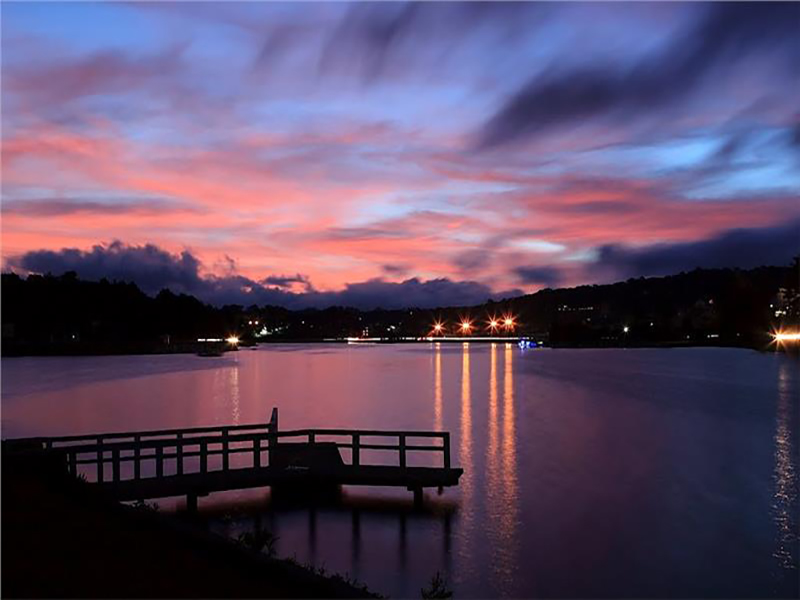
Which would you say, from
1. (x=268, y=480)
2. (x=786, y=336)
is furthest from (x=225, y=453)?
(x=786, y=336)

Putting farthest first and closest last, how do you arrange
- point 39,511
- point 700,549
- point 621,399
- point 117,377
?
point 117,377
point 621,399
point 700,549
point 39,511

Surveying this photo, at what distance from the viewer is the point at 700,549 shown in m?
21.4

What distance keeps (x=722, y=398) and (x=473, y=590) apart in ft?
216

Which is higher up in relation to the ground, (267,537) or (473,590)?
(267,537)

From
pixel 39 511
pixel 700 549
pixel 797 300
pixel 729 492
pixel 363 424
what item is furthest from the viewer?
pixel 797 300

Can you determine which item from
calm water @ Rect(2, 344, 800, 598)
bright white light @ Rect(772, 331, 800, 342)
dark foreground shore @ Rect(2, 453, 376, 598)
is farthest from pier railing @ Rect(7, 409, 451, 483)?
bright white light @ Rect(772, 331, 800, 342)

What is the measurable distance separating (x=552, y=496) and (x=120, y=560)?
817 inches

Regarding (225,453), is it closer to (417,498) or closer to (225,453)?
(225,453)

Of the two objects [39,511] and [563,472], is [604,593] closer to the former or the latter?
[39,511]

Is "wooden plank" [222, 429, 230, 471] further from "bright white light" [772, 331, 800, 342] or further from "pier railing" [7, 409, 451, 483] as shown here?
"bright white light" [772, 331, 800, 342]

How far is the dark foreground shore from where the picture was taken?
9031 millimetres

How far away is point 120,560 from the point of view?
33.0 feet

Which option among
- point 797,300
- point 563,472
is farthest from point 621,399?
point 797,300

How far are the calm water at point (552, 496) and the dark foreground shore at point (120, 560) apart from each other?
25.4 ft
